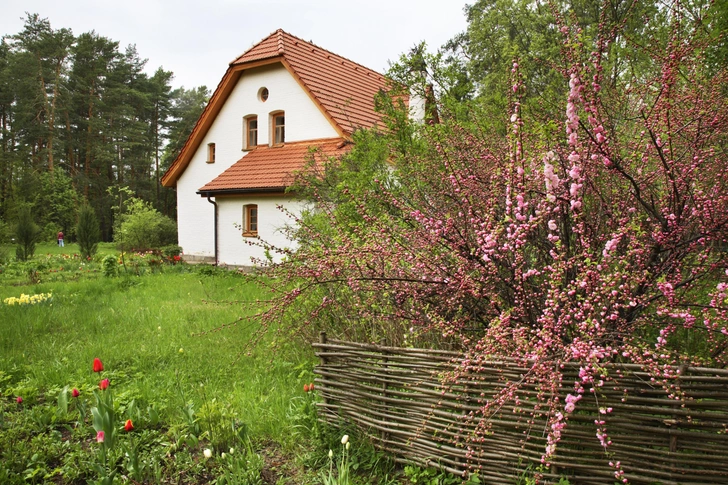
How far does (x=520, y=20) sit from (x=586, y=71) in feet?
54.8

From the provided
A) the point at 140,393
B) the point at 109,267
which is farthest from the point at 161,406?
the point at 109,267

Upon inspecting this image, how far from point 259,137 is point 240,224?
2919 mm

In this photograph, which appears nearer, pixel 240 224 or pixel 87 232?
pixel 240 224

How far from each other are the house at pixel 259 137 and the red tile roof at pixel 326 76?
0.04 m

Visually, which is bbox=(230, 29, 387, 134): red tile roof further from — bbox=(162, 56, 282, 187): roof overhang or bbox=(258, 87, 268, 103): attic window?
bbox=(258, 87, 268, 103): attic window

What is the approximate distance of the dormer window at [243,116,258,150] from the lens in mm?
16172

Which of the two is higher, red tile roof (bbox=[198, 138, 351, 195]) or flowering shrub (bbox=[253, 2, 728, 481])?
red tile roof (bbox=[198, 138, 351, 195])

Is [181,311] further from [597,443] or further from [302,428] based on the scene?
[597,443]

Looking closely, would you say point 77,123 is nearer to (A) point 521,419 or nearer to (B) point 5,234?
(B) point 5,234

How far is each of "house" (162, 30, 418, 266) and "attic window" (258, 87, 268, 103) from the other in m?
0.03

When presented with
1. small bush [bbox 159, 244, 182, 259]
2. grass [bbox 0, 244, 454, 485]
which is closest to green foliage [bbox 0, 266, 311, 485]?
grass [bbox 0, 244, 454, 485]

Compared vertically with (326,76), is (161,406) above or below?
below

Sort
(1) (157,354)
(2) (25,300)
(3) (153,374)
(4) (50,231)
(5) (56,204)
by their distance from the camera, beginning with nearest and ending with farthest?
(3) (153,374) < (1) (157,354) < (2) (25,300) < (4) (50,231) < (5) (56,204)

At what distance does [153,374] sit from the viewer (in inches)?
185
